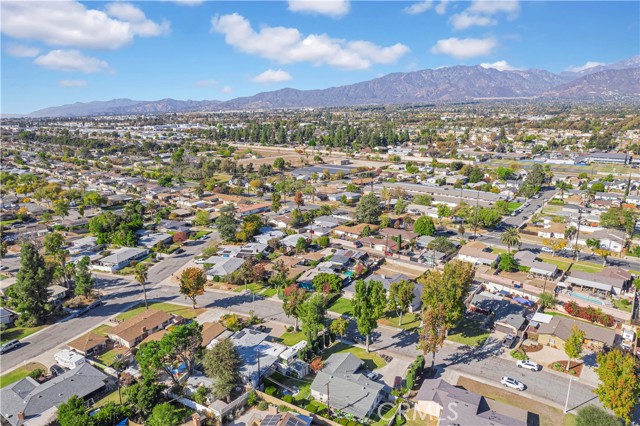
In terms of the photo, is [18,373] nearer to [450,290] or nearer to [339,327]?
[339,327]

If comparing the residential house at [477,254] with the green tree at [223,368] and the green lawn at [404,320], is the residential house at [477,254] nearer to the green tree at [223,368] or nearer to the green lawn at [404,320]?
the green lawn at [404,320]

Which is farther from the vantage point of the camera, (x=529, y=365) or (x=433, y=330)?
(x=529, y=365)

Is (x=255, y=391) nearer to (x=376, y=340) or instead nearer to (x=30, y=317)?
(x=376, y=340)

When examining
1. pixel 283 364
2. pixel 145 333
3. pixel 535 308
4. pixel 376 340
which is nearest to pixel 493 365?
pixel 376 340

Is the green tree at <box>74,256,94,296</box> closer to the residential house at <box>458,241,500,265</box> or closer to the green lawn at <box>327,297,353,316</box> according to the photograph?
the green lawn at <box>327,297,353,316</box>

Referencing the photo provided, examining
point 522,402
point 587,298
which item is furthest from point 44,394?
point 587,298

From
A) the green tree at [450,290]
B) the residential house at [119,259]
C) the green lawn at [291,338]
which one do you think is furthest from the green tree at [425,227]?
the residential house at [119,259]

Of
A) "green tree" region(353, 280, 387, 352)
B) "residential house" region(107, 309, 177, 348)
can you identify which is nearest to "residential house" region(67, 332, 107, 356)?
"residential house" region(107, 309, 177, 348)
